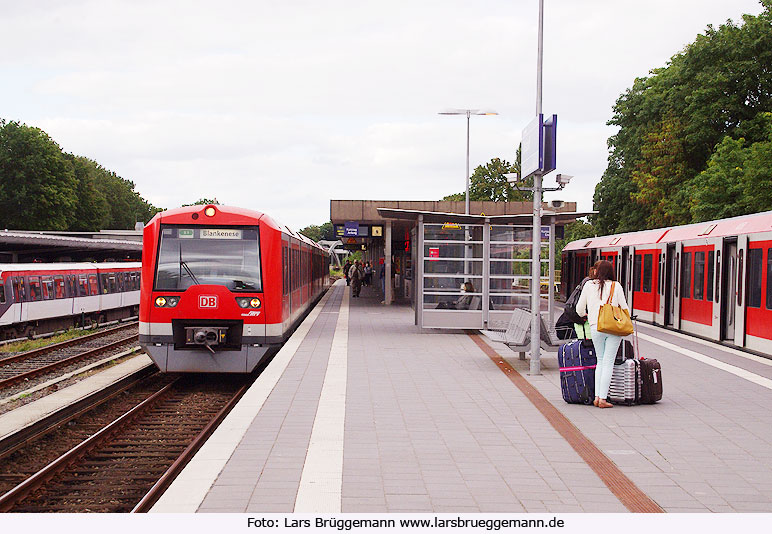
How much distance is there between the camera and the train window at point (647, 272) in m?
22.4

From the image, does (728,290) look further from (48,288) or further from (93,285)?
(93,285)

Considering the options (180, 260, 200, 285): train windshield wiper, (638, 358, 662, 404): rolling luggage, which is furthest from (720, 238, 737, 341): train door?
(180, 260, 200, 285): train windshield wiper

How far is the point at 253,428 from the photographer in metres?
7.75

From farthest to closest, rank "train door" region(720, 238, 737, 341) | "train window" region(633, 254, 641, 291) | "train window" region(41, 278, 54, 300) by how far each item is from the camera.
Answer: "train window" region(41, 278, 54, 300)
"train window" region(633, 254, 641, 291)
"train door" region(720, 238, 737, 341)

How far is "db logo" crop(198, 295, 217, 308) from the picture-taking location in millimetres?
12820

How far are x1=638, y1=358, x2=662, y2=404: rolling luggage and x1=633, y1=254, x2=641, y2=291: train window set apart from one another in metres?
14.7

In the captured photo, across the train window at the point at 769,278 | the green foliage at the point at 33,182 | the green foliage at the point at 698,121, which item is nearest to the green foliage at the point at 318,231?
the green foliage at the point at 33,182

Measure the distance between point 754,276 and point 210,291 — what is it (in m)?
9.22

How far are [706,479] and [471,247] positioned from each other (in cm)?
1100

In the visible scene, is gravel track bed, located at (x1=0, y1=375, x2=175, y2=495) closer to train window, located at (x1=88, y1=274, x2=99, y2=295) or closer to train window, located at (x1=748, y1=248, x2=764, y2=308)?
train window, located at (x1=748, y1=248, x2=764, y2=308)

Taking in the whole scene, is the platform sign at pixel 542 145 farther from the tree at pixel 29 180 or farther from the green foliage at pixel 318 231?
the green foliage at pixel 318 231

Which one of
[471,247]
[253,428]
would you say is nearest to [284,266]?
[471,247]

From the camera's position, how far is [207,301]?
12.8m
